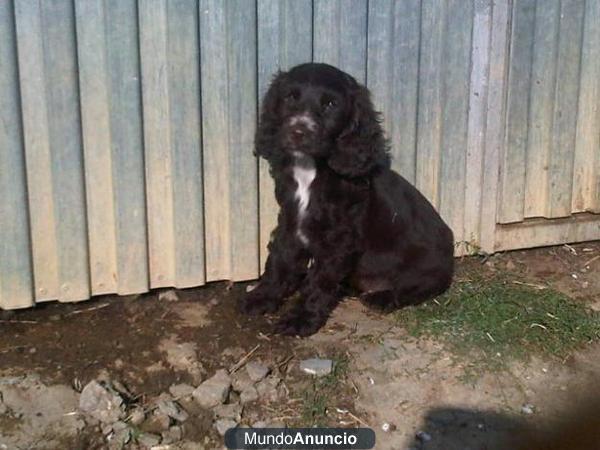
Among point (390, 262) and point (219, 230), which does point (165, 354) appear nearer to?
point (219, 230)

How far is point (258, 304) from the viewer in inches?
194

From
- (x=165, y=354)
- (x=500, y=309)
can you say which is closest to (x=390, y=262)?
(x=500, y=309)

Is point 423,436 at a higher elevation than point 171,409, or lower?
lower

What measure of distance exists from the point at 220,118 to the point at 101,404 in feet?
5.72

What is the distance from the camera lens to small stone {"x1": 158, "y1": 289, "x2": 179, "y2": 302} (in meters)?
5.03

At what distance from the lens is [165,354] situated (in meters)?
4.46

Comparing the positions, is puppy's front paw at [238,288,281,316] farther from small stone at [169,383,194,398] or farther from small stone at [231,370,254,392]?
small stone at [169,383,194,398]

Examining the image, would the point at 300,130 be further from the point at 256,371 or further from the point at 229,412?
the point at 229,412

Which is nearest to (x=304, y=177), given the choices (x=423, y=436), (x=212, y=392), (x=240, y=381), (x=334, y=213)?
(x=334, y=213)

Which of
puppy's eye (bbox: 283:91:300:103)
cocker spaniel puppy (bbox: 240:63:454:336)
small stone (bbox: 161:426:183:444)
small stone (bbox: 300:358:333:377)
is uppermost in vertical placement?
puppy's eye (bbox: 283:91:300:103)

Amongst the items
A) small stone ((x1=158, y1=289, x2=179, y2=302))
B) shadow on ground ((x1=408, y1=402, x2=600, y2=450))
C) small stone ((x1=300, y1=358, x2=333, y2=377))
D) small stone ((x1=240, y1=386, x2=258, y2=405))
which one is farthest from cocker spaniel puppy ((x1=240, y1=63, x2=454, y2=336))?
shadow on ground ((x1=408, y1=402, x2=600, y2=450))

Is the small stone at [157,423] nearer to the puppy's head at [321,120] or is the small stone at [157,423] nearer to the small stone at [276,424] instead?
the small stone at [276,424]

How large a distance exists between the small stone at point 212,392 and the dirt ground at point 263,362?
0.06 meters

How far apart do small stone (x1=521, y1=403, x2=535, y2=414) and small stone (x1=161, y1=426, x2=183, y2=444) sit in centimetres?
169
